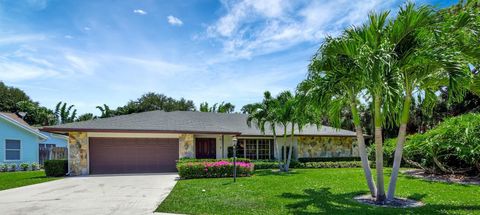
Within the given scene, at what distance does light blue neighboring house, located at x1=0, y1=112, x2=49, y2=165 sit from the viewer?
943 inches

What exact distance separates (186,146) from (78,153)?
19.5ft

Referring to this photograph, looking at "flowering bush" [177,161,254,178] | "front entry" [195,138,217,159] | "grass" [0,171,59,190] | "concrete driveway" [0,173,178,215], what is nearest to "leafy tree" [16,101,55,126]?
"grass" [0,171,59,190]

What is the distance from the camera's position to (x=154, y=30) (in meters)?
14.0

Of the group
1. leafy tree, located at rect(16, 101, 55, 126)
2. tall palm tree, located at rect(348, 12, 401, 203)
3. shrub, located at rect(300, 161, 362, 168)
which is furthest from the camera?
leafy tree, located at rect(16, 101, 55, 126)

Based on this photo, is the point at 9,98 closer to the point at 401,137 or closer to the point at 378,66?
the point at 401,137

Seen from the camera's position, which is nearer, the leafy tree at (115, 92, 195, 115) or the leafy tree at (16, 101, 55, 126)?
the leafy tree at (16, 101, 55, 126)

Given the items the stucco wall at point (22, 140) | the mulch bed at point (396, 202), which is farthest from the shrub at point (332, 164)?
the stucco wall at point (22, 140)

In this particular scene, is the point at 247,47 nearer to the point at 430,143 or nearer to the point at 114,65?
the point at 114,65

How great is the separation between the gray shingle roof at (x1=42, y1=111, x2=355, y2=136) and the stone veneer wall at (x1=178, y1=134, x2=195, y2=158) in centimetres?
61

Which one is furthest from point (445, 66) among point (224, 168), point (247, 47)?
point (224, 168)

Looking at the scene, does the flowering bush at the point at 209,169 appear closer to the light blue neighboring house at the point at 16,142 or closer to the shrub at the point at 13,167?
the shrub at the point at 13,167

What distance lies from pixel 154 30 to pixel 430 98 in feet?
34.1

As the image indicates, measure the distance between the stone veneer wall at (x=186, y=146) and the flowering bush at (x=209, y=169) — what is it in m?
3.95

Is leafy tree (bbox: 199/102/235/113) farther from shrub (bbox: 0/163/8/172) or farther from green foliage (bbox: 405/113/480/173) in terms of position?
green foliage (bbox: 405/113/480/173)
